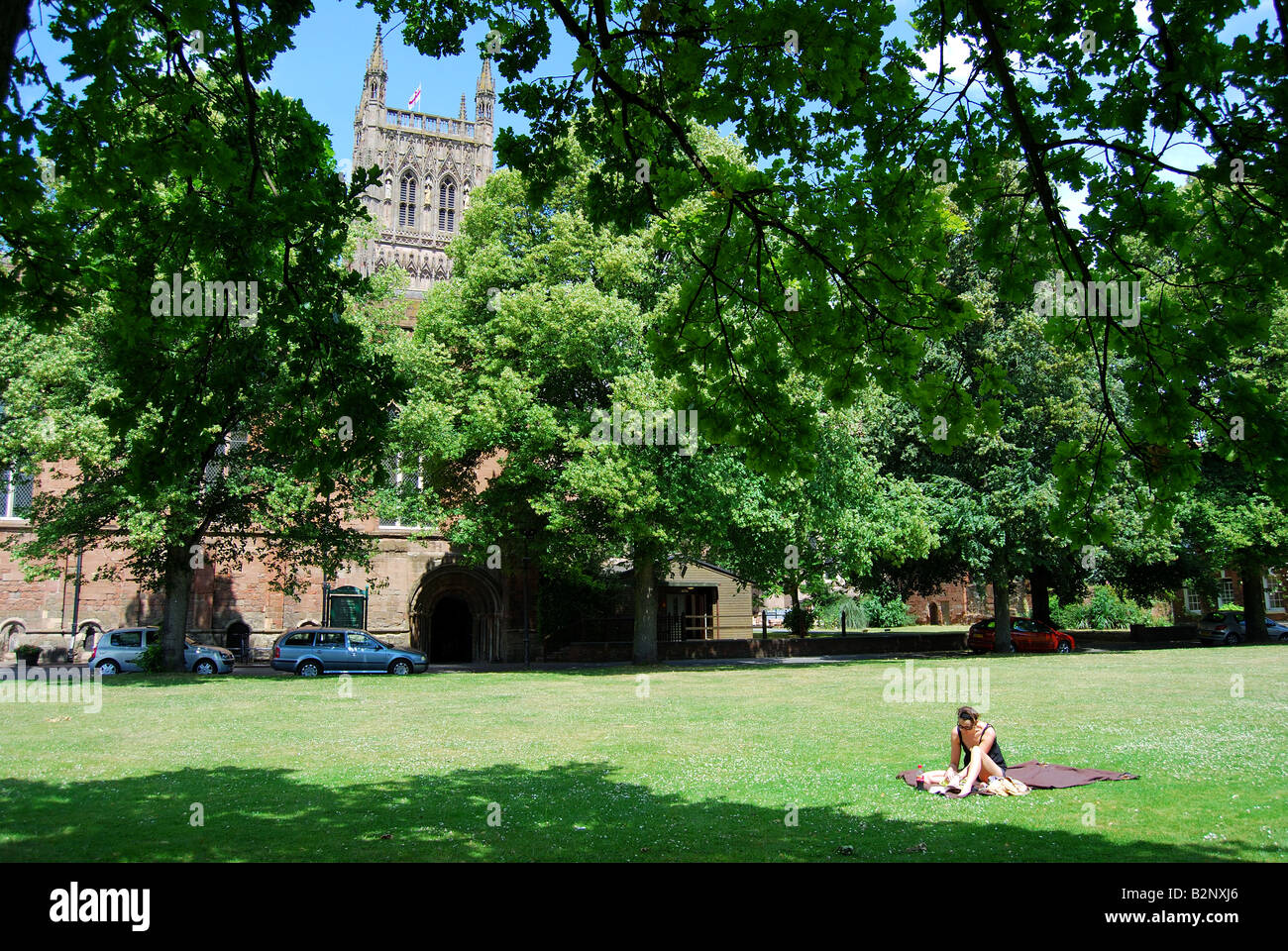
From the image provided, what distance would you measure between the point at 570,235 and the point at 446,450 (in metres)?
8.70

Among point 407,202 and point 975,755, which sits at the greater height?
point 407,202

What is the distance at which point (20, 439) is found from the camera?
79.5 feet

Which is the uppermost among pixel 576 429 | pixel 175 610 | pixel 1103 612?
pixel 576 429

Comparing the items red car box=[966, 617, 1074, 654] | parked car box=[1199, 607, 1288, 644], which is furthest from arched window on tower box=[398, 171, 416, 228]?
parked car box=[1199, 607, 1288, 644]

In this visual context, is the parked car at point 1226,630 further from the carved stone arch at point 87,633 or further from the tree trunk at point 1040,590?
the carved stone arch at point 87,633

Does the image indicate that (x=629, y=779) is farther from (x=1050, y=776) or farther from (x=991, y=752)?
(x=1050, y=776)

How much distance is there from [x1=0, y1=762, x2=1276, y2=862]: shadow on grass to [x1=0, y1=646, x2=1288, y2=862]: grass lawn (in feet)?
0.12

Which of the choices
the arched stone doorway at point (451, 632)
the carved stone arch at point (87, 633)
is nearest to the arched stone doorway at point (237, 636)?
the carved stone arch at point (87, 633)

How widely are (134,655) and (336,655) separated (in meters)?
6.70

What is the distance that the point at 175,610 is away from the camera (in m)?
28.0

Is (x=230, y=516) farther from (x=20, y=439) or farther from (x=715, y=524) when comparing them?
(x=715, y=524)

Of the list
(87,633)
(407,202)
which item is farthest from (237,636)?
(407,202)

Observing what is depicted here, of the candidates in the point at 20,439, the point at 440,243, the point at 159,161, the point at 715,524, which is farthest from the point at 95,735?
the point at 440,243

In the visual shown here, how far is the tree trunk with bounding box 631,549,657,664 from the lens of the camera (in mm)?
30198
